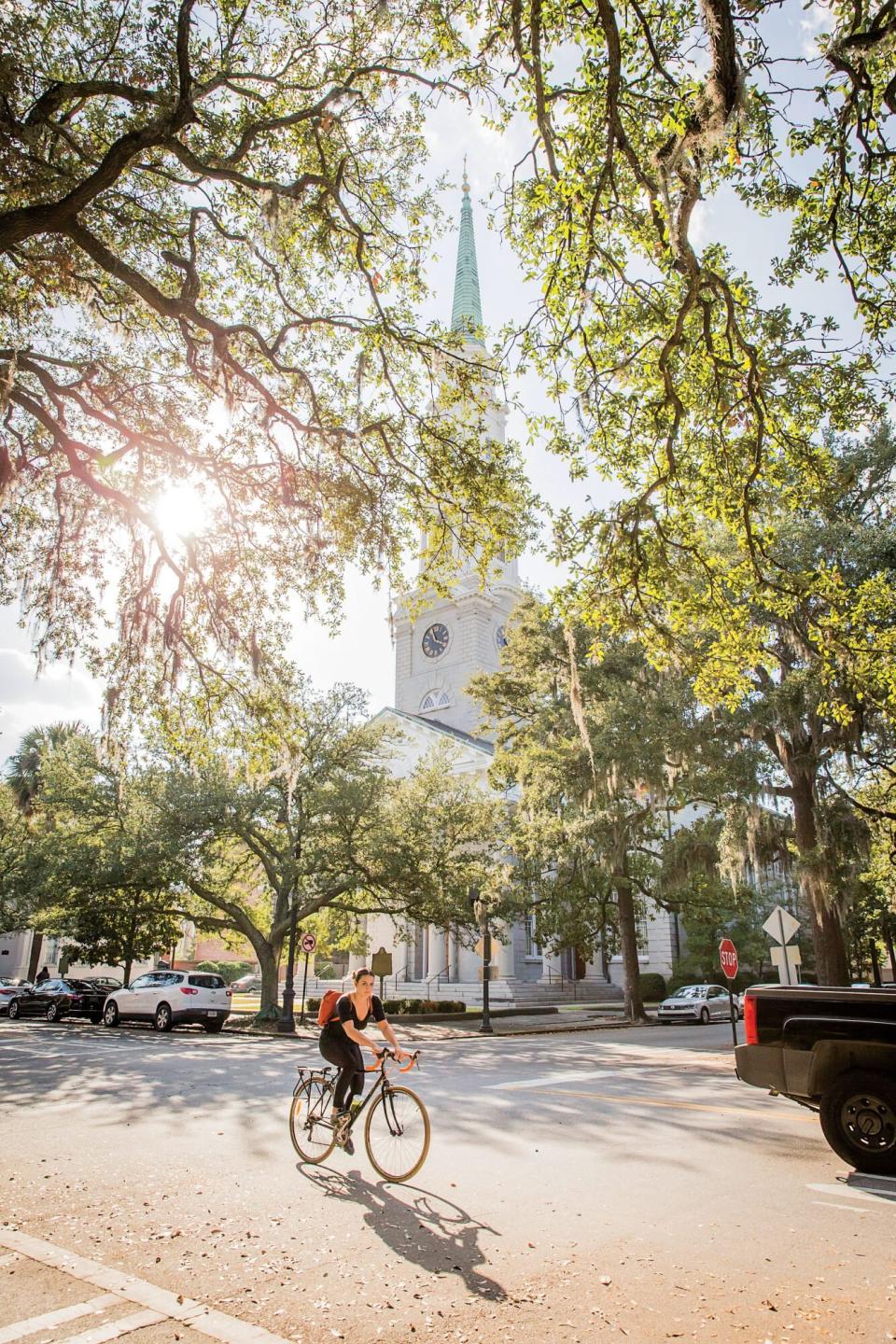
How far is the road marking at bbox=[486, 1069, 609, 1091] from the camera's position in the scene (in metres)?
11.2

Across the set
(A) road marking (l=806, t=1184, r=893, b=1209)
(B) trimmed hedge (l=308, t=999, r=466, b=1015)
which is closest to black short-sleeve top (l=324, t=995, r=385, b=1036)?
(A) road marking (l=806, t=1184, r=893, b=1209)

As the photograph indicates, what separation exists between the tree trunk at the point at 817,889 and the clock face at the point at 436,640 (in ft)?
97.2

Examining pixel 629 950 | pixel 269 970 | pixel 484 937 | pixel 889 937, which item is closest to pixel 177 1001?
pixel 269 970

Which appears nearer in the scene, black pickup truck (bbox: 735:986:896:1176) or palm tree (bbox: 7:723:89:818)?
black pickup truck (bbox: 735:986:896:1176)

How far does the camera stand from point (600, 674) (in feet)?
80.7

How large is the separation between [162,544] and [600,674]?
16104 mm

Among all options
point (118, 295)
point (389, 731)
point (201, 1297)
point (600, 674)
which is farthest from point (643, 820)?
point (201, 1297)

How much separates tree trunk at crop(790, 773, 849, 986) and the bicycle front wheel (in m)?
14.2

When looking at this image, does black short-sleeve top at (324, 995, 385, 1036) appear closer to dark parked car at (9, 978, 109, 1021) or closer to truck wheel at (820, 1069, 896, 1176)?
truck wheel at (820, 1069, 896, 1176)

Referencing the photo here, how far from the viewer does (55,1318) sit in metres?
3.58

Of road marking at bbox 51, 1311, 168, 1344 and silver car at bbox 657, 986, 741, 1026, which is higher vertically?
road marking at bbox 51, 1311, 168, 1344

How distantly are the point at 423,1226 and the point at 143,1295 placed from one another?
1.74m

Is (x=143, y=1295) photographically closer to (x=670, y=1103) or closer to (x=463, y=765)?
(x=670, y=1103)

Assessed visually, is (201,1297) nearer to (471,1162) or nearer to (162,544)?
(471,1162)
